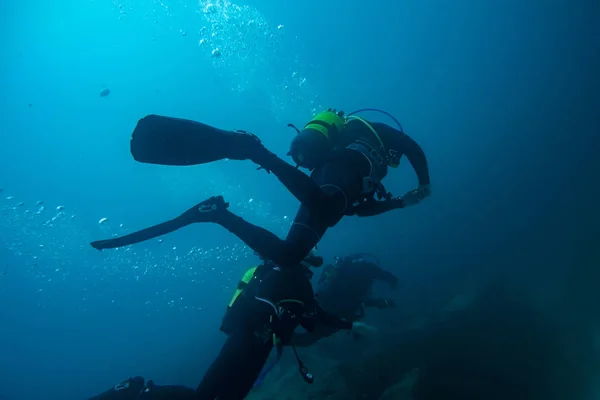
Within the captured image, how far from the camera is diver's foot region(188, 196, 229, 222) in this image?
335 cm

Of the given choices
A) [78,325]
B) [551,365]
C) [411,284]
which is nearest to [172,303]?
[78,325]

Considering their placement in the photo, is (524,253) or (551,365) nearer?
(551,365)

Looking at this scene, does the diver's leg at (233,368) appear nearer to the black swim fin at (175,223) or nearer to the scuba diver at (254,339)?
the scuba diver at (254,339)

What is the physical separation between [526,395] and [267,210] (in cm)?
5258

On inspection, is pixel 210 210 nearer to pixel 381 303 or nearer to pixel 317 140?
pixel 317 140

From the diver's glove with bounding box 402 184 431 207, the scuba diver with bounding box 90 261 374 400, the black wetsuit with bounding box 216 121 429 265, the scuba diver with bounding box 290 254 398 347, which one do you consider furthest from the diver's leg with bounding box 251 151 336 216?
the scuba diver with bounding box 290 254 398 347

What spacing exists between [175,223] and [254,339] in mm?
1401

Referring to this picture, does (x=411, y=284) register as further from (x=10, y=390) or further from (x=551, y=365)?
(x=10, y=390)

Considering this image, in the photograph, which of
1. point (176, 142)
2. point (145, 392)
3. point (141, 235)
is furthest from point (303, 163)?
point (145, 392)

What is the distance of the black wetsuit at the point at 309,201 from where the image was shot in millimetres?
3242

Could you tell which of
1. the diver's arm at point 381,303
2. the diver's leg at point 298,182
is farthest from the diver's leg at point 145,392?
the diver's arm at point 381,303

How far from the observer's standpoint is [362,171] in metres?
3.84

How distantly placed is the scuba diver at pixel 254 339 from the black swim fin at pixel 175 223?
38.0 inches

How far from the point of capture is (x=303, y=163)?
3852 millimetres
